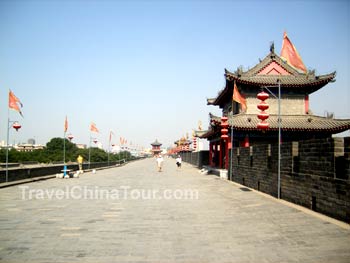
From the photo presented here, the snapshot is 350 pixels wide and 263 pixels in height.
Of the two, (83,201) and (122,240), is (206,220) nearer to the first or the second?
(122,240)

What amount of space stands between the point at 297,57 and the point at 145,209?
8590 mm

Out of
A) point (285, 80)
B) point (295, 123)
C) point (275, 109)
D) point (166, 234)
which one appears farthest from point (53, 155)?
point (166, 234)

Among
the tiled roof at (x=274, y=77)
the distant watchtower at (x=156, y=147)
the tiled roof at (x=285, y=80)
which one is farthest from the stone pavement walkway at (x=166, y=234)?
the distant watchtower at (x=156, y=147)

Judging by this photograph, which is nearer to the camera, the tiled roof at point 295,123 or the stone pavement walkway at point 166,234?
the stone pavement walkway at point 166,234

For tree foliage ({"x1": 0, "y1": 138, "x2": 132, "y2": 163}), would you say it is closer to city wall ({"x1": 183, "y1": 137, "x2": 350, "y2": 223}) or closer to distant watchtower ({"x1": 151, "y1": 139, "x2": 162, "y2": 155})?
city wall ({"x1": 183, "y1": 137, "x2": 350, "y2": 223})

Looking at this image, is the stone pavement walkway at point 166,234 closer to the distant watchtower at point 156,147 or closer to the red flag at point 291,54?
the red flag at point 291,54

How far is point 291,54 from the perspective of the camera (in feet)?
44.9

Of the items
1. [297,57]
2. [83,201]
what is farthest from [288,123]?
[83,201]

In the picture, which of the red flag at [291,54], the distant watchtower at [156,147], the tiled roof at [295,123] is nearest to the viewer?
the red flag at [291,54]

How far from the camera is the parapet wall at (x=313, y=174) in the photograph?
7.97 m

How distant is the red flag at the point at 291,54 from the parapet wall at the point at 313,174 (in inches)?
131

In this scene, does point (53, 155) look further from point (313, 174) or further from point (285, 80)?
point (313, 174)

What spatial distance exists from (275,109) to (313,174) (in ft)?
57.5

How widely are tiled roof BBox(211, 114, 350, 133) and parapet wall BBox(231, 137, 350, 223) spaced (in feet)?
27.9
